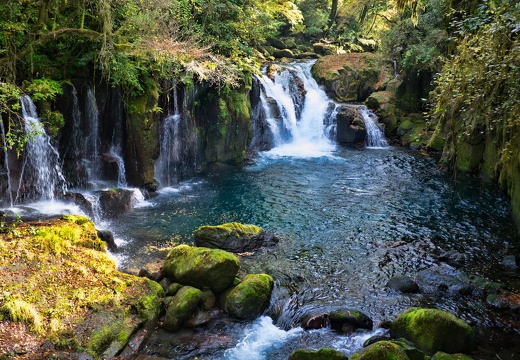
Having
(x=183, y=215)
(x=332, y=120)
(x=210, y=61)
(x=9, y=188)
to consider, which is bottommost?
(x=183, y=215)

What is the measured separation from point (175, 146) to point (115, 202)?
14.3ft

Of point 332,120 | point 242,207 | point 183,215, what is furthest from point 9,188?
point 332,120

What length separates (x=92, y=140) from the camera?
13641 mm

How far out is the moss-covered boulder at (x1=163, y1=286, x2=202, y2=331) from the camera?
7.61 m

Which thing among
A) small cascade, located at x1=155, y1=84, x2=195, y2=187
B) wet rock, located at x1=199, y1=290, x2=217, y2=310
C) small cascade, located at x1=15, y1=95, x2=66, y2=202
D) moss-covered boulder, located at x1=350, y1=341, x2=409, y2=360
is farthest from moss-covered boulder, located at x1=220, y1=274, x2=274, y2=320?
small cascade, located at x1=155, y1=84, x2=195, y2=187

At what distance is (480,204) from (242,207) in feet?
28.0

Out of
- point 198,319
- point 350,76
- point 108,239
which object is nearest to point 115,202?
point 108,239

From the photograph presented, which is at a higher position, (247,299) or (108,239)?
(108,239)

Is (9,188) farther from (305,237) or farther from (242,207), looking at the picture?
(305,237)

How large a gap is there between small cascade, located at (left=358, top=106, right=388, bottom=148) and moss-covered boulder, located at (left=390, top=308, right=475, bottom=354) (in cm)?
1734

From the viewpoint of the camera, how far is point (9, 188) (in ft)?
36.7

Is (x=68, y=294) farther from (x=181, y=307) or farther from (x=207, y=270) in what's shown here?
(x=207, y=270)

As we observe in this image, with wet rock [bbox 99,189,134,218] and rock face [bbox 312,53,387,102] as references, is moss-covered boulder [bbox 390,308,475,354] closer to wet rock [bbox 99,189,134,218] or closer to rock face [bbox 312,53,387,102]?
wet rock [bbox 99,189,134,218]

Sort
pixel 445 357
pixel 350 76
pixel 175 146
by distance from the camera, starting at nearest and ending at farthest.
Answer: pixel 445 357 → pixel 175 146 → pixel 350 76
